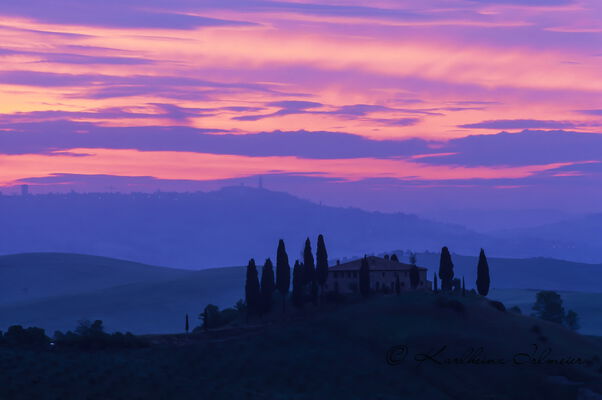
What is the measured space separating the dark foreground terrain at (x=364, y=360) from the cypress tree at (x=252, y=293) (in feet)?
21.7

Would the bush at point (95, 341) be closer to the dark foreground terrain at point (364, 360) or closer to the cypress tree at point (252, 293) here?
→ the dark foreground terrain at point (364, 360)

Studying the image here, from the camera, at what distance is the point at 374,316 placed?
103m

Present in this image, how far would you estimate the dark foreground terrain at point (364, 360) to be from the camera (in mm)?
73750

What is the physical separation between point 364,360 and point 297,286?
24.7m

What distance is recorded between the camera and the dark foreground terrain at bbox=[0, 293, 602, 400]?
73.8 metres

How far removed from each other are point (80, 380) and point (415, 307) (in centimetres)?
4569

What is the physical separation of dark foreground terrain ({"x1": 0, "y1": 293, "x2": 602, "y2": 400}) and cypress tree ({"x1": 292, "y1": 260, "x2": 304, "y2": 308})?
6558 millimetres

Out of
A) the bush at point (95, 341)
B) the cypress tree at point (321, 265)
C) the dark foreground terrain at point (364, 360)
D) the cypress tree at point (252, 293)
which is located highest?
the cypress tree at point (321, 265)

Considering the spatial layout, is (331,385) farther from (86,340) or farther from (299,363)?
(86,340)

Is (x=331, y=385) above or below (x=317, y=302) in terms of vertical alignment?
below

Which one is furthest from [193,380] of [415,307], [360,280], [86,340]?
[360,280]

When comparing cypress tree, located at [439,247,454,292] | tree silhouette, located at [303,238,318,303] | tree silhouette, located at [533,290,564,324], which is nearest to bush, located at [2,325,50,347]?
tree silhouette, located at [303,238,318,303]

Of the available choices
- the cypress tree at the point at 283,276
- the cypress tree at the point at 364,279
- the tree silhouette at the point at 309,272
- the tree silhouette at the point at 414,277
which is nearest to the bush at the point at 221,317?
the cypress tree at the point at 283,276

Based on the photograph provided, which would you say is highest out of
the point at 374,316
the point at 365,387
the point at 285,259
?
the point at 285,259
